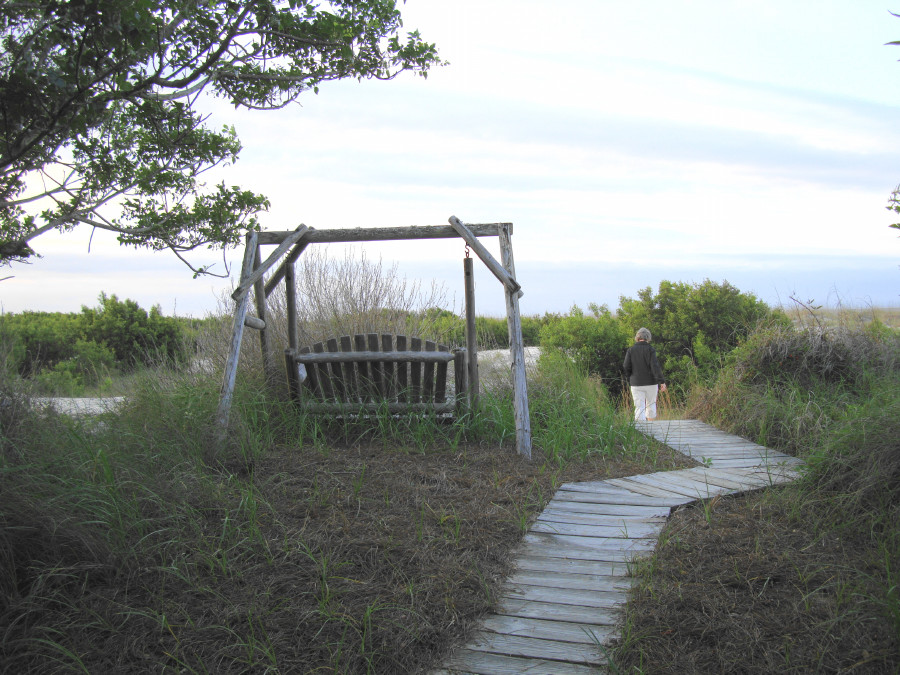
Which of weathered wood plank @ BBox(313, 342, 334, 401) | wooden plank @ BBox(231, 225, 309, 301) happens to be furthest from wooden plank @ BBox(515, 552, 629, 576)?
wooden plank @ BBox(231, 225, 309, 301)

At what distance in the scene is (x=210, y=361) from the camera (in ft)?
27.9

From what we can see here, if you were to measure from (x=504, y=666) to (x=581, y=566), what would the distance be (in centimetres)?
101

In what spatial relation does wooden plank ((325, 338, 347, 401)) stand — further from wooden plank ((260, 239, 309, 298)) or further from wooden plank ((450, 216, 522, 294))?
wooden plank ((450, 216, 522, 294))

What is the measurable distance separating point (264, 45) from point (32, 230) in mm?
2749

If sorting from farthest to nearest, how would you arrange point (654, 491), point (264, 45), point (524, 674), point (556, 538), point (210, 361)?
point (210, 361), point (264, 45), point (654, 491), point (556, 538), point (524, 674)

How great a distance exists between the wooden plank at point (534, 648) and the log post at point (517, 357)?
2.63 metres

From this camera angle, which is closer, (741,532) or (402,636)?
(402,636)

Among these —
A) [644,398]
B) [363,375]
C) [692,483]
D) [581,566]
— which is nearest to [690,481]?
[692,483]

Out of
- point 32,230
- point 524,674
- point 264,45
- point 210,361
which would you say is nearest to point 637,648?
point 524,674

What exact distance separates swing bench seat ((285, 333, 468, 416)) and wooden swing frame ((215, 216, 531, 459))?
261mm

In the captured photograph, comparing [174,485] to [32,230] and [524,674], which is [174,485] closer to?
[524,674]

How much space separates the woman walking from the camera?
10.3 m

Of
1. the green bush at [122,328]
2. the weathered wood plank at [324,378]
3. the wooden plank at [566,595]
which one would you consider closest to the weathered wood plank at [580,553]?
the wooden plank at [566,595]

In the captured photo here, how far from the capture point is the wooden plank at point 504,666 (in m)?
2.83
